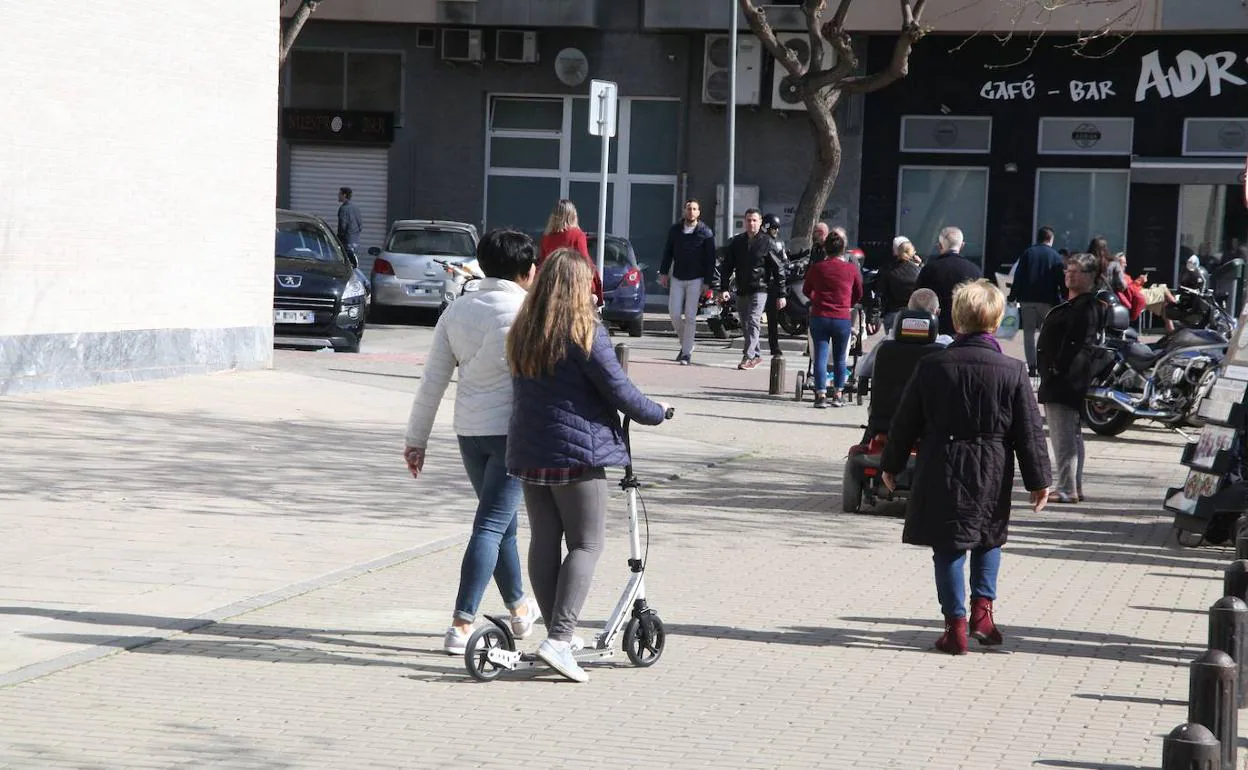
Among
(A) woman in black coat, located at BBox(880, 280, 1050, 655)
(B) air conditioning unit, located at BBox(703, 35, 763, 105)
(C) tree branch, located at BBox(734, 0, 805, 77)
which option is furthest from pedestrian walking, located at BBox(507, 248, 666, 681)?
(B) air conditioning unit, located at BBox(703, 35, 763, 105)

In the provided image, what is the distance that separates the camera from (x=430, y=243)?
1129 inches

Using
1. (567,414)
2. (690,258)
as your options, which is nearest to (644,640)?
(567,414)

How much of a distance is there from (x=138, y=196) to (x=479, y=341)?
1018 centimetres

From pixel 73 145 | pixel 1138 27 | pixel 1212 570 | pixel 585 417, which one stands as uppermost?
pixel 1138 27

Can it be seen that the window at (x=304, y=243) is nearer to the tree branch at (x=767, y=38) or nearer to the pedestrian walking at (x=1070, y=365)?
the tree branch at (x=767, y=38)

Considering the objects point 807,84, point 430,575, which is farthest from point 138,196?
point 807,84

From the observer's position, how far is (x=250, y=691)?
20.9 feet

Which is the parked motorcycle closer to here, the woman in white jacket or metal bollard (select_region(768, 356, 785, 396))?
metal bollard (select_region(768, 356, 785, 396))

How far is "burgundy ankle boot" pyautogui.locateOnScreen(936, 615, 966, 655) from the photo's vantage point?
295 inches

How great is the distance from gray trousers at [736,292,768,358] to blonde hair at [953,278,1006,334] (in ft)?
42.5

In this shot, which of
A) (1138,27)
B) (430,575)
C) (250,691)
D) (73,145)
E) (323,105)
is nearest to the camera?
(250,691)

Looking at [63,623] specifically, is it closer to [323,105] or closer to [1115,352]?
[1115,352]

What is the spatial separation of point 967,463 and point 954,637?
72cm

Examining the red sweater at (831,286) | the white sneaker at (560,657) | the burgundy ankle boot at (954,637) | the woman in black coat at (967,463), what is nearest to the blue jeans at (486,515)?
the white sneaker at (560,657)
